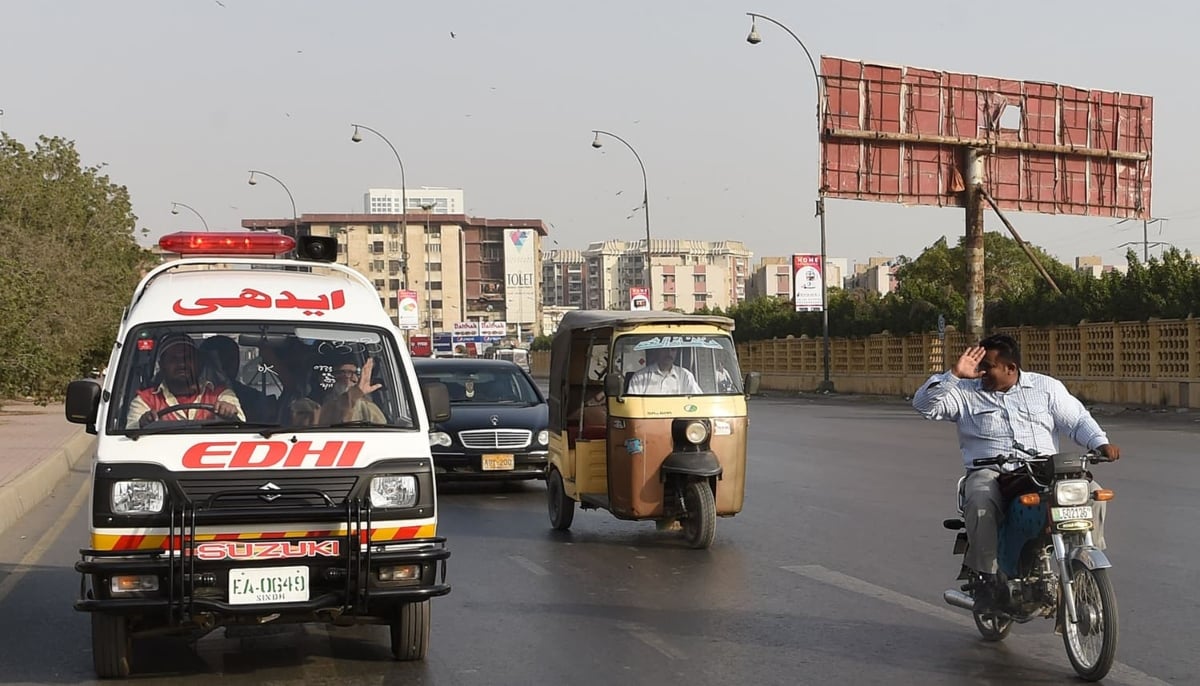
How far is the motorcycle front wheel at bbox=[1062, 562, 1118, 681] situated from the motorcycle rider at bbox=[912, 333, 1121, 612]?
0.59 m

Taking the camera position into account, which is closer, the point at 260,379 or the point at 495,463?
the point at 260,379

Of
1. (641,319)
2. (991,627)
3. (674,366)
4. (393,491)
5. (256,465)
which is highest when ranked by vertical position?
(641,319)

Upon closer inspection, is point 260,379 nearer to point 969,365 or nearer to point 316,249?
point 316,249

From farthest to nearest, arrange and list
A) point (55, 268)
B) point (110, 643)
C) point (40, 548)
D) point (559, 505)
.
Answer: point (55, 268) < point (559, 505) < point (40, 548) < point (110, 643)

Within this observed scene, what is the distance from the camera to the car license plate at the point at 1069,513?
6613 mm

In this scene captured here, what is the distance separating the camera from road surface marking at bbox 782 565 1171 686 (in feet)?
21.8

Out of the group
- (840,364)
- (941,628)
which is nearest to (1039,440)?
(941,628)

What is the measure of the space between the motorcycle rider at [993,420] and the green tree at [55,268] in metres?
22.4

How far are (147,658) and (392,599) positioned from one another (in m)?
1.56

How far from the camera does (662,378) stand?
11.8m

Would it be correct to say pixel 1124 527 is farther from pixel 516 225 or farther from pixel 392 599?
pixel 516 225

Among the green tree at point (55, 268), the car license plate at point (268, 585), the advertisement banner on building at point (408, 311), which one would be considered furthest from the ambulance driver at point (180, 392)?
the advertisement banner on building at point (408, 311)

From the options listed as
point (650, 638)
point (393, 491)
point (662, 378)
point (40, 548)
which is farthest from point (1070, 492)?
point (40, 548)

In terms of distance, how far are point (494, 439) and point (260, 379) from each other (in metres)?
9.01
